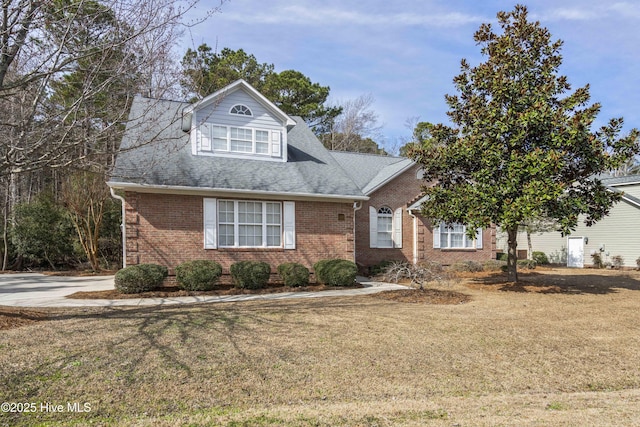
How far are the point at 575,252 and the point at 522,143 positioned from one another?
15.9m

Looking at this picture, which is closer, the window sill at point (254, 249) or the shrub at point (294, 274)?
the shrub at point (294, 274)

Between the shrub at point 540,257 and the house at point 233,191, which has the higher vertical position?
the house at point 233,191

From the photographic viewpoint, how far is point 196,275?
12.3 metres

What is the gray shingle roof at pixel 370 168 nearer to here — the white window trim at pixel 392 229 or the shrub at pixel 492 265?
the white window trim at pixel 392 229

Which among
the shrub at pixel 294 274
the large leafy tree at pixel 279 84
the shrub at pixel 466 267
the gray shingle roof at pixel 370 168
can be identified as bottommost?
the shrub at pixel 466 267

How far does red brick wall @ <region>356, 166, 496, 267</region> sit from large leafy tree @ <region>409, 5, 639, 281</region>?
6474 millimetres

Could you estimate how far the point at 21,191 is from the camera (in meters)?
30.3

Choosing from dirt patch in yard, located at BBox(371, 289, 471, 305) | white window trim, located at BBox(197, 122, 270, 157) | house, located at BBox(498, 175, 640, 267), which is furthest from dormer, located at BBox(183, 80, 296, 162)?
house, located at BBox(498, 175, 640, 267)

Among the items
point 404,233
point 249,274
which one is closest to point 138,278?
point 249,274

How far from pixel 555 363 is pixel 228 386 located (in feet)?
15.6

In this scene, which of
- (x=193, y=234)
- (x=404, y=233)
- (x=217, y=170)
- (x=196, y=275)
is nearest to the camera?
(x=196, y=275)

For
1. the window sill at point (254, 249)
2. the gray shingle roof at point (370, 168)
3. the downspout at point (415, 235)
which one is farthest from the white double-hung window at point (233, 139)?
the downspout at point (415, 235)

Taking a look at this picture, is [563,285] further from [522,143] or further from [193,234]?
[193,234]

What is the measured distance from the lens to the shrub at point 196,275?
40.4 feet
